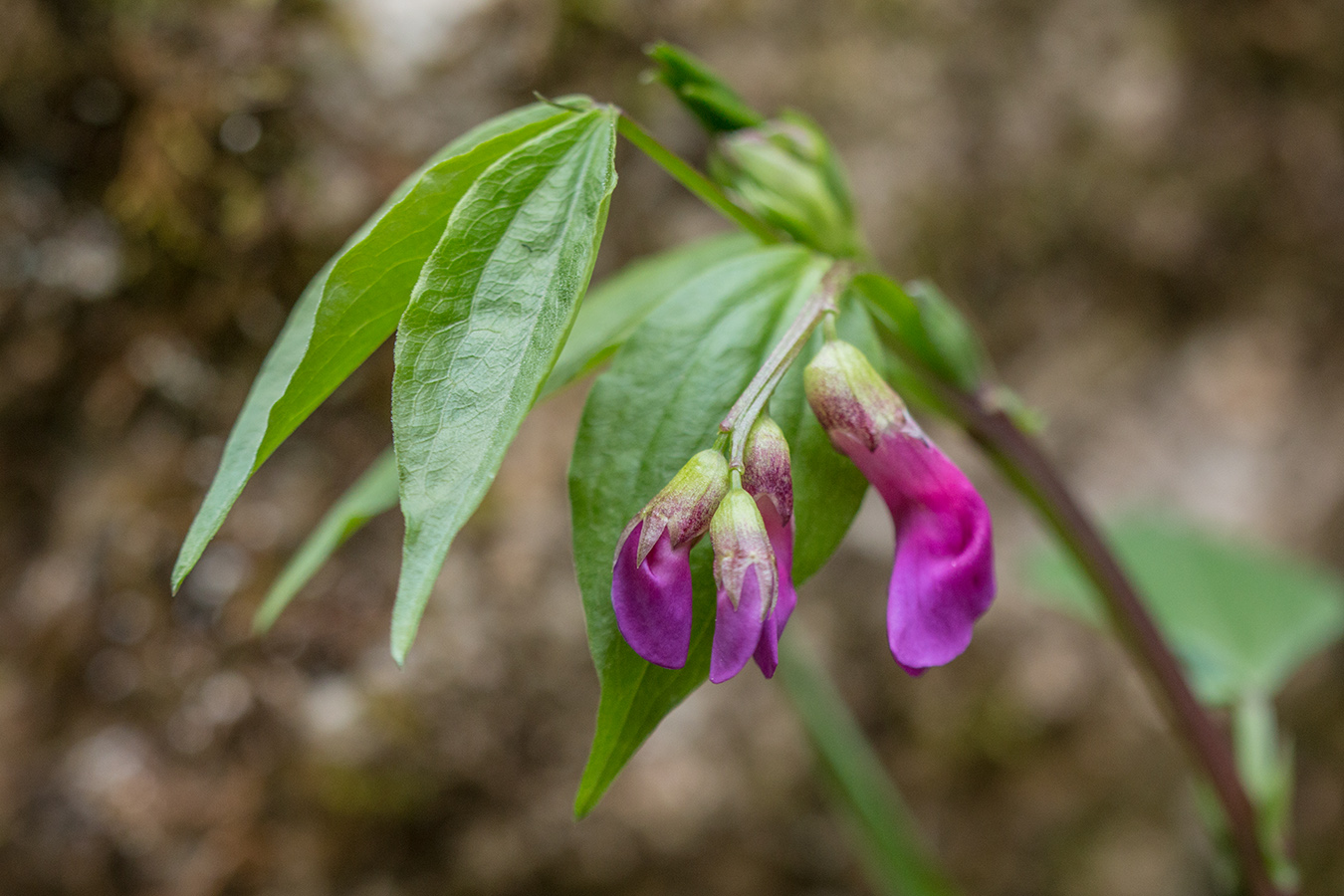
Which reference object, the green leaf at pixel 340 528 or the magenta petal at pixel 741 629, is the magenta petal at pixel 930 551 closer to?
the magenta petal at pixel 741 629

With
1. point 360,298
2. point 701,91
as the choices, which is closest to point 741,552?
point 360,298

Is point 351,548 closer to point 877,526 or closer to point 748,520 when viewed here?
point 877,526

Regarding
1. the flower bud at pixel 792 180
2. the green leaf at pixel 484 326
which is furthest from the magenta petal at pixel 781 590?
the flower bud at pixel 792 180

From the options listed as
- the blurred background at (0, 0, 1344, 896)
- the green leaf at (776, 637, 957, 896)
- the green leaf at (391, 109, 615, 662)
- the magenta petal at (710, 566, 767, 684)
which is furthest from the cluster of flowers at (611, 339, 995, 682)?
the blurred background at (0, 0, 1344, 896)

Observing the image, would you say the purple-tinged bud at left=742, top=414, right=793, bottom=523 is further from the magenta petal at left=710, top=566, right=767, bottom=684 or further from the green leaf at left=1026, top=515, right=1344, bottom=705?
the green leaf at left=1026, top=515, right=1344, bottom=705

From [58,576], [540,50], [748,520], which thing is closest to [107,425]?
[58,576]

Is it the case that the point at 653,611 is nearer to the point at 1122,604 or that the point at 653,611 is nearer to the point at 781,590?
the point at 781,590
